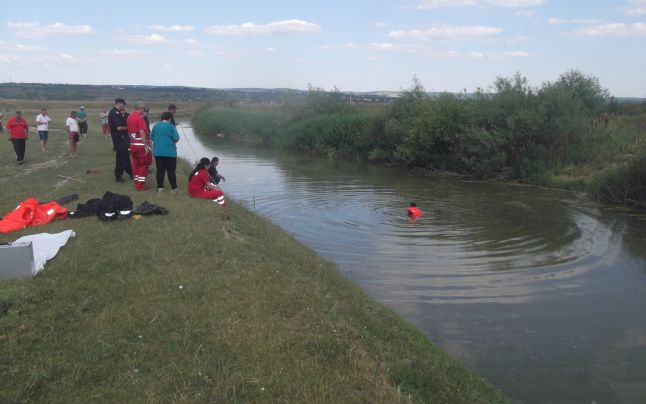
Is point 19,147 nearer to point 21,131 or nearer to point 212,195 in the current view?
point 21,131

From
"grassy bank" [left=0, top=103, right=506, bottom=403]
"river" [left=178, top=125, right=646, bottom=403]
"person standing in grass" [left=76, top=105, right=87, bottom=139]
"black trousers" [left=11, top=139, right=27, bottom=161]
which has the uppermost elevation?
"person standing in grass" [left=76, top=105, right=87, bottom=139]

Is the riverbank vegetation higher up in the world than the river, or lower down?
higher up

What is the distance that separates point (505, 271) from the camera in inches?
423

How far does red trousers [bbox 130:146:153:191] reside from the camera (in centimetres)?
1230

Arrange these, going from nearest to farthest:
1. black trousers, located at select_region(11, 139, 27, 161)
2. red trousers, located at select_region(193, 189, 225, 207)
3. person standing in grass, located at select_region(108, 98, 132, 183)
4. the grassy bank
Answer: the grassy bank, red trousers, located at select_region(193, 189, 225, 207), person standing in grass, located at select_region(108, 98, 132, 183), black trousers, located at select_region(11, 139, 27, 161)

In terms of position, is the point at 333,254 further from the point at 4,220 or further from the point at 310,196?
the point at 310,196

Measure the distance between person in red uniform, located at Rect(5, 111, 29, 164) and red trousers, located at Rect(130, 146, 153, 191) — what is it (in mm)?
7703

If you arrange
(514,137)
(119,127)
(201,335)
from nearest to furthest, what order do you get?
(201,335), (119,127), (514,137)

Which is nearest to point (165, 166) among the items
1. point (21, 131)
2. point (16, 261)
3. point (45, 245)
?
point (45, 245)

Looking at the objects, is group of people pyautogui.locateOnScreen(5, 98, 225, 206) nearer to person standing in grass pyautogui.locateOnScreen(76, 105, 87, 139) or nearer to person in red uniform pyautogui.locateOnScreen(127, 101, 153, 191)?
person in red uniform pyautogui.locateOnScreen(127, 101, 153, 191)

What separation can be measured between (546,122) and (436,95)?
7.63 metres

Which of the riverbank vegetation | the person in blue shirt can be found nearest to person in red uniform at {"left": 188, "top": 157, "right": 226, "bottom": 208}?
the person in blue shirt

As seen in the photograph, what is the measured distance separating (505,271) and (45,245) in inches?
315

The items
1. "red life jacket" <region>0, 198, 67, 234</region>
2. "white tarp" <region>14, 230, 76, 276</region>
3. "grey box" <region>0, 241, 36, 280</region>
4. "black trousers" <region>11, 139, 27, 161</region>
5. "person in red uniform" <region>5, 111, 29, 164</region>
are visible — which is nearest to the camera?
"grey box" <region>0, 241, 36, 280</region>
